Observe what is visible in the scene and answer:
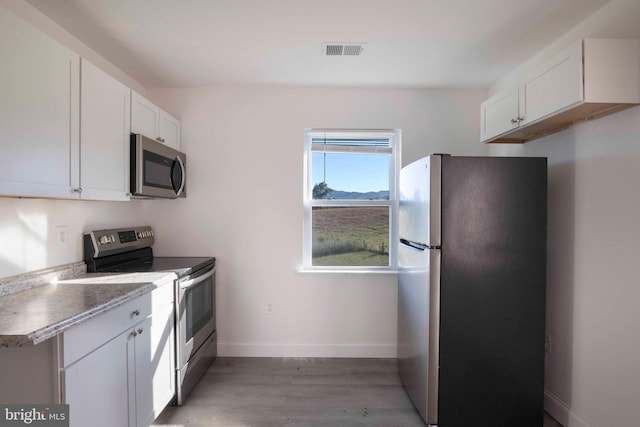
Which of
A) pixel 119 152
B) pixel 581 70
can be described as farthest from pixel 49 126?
pixel 581 70

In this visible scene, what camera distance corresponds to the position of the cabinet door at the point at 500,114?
6.61ft

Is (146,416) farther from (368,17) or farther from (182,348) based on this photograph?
(368,17)

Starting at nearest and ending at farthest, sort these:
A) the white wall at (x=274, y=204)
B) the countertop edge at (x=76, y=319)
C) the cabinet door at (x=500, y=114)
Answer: the countertop edge at (x=76, y=319) → the cabinet door at (x=500, y=114) → the white wall at (x=274, y=204)

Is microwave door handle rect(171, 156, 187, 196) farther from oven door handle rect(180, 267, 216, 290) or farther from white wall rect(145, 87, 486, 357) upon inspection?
oven door handle rect(180, 267, 216, 290)

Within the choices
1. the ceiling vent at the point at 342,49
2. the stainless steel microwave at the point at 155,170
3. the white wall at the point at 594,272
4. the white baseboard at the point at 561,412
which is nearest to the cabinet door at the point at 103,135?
the stainless steel microwave at the point at 155,170

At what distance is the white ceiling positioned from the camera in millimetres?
1729

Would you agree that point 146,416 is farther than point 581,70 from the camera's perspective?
Yes

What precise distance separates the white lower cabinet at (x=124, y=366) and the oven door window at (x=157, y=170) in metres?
0.82

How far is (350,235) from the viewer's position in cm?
306

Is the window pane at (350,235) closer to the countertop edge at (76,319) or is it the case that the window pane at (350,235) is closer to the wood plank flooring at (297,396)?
the wood plank flooring at (297,396)

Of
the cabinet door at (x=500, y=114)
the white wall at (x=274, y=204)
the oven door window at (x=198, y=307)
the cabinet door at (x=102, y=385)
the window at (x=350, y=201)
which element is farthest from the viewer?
the window at (x=350, y=201)

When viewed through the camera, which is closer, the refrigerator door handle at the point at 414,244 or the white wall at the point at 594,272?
the white wall at the point at 594,272

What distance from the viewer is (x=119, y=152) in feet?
6.66

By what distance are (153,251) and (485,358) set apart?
9.33 ft
